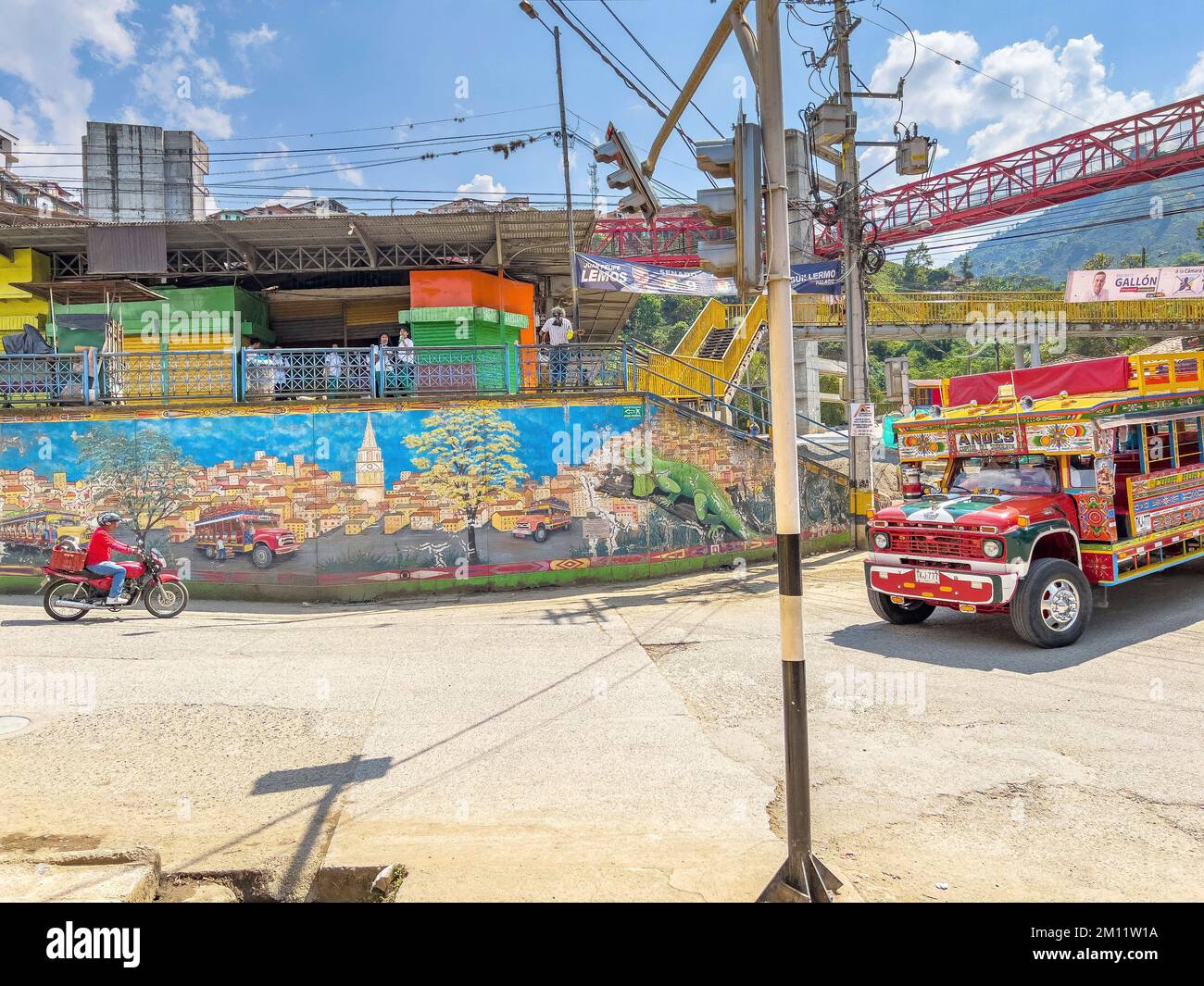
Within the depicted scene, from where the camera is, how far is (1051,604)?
8406 millimetres

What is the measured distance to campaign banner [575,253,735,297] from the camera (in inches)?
570

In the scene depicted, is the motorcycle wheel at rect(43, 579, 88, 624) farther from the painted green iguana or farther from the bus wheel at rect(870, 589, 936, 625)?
the bus wheel at rect(870, 589, 936, 625)

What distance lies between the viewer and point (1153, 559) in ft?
32.3

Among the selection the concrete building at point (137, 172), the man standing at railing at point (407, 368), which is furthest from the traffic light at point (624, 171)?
the concrete building at point (137, 172)

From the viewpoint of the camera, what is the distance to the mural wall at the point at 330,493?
13781 mm

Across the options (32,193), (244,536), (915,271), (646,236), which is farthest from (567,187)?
(915,271)

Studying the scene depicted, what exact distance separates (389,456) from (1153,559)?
11574 millimetres

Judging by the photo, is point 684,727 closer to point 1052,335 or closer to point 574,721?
point 574,721

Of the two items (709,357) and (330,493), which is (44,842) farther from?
(709,357)

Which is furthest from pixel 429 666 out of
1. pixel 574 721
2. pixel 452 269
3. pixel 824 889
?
pixel 452 269

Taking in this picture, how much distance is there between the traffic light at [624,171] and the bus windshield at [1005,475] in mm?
5448

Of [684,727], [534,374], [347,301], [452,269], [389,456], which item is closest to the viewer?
[684,727]

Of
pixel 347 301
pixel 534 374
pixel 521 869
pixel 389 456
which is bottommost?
pixel 521 869

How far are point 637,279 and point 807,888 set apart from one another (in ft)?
42.3
